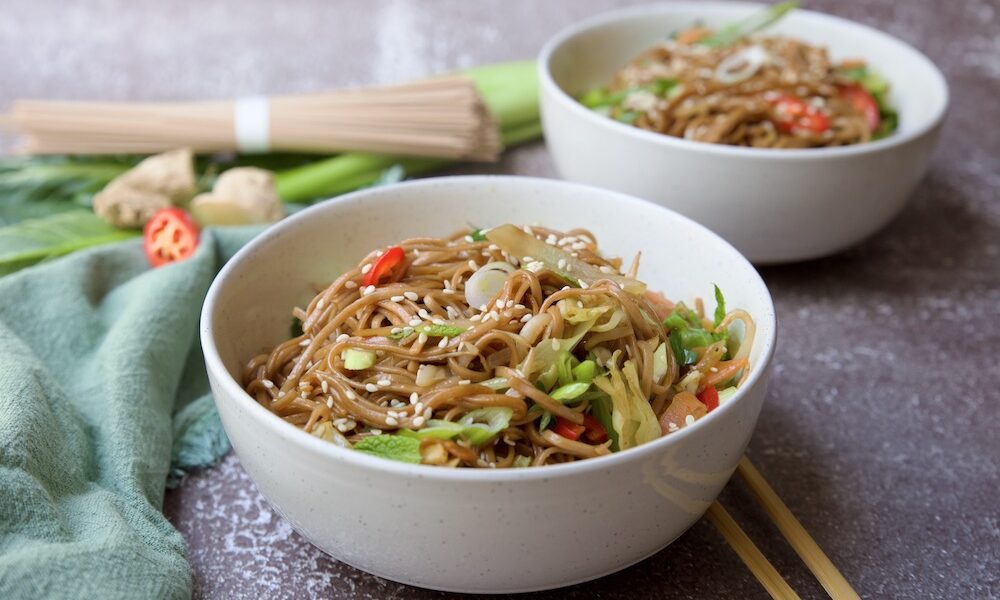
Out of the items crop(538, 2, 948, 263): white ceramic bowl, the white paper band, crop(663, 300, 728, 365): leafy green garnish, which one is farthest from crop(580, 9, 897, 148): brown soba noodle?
the white paper band

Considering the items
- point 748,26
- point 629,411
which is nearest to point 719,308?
point 629,411

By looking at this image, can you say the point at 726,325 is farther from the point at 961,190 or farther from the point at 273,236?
the point at 961,190

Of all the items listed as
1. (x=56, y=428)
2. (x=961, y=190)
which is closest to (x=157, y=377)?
(x=56, y=428)

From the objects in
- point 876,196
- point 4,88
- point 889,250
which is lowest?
point 4,88

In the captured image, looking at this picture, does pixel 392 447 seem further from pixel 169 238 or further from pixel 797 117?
pixel 797 117

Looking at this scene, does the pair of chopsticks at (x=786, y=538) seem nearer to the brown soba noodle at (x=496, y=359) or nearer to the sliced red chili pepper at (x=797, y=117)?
the brown soba noodle at (x=496, y=359)

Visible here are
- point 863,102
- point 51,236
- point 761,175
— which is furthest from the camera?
point 863,102

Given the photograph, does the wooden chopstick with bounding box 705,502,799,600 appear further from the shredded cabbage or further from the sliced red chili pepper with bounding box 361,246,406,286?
the sliced red chili pepper with bounding box 361,246,406,286
